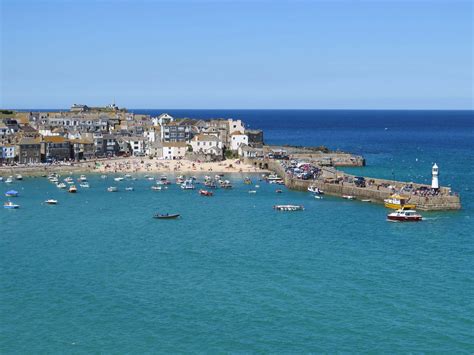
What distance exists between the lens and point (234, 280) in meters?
38.3

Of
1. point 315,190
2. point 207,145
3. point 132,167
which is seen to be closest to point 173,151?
point 207,145

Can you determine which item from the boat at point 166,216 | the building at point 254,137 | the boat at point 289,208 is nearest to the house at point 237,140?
the building at point 254,137

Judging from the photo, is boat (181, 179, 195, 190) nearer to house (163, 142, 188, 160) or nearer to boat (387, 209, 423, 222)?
boat (387, 209, 423, 222)

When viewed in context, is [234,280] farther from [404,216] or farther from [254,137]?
[254,137]

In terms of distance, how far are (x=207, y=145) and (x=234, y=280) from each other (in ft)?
240

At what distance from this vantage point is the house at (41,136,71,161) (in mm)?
105325

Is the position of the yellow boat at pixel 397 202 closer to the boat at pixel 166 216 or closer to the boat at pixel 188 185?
the boat at pixel 166 216

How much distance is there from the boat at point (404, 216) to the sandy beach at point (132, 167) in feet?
139

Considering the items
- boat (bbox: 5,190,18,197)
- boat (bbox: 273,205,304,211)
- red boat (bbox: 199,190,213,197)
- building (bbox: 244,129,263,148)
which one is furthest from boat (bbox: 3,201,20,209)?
building (bbox: 244,129,263,148)

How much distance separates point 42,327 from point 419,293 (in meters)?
19.0

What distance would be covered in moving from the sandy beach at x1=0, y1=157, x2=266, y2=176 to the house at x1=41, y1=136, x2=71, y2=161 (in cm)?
429

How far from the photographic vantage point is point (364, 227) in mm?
53312

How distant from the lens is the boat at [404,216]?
55281 millimetres

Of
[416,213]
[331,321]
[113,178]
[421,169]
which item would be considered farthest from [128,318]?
[421,169]
